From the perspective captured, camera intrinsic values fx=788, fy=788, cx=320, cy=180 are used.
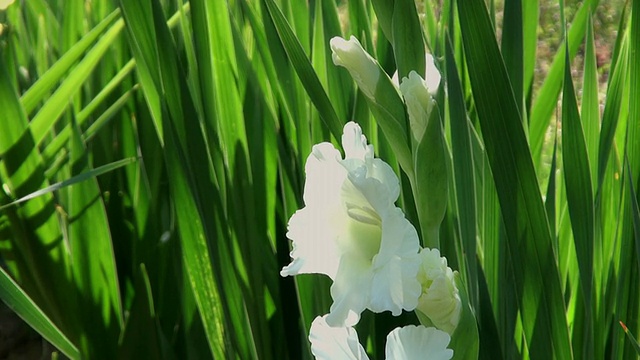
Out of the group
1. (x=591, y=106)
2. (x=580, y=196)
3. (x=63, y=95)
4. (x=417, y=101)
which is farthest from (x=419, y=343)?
(x=63, y=95)

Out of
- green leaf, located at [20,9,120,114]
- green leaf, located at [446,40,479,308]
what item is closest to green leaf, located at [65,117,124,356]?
green leaf, located at [20,9,120,114]

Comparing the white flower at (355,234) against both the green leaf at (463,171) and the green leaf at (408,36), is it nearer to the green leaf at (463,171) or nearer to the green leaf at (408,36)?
the green leaf at (408,36)

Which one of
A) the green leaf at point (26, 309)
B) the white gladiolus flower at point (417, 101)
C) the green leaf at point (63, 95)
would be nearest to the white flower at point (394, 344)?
the white gladiolus flower at point (417, 101)

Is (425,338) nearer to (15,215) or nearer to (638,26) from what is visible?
(638,26)

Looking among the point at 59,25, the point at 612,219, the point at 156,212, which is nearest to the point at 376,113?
the point at 612,219

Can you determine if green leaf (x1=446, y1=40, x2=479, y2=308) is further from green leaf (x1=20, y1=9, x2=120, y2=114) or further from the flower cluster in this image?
green leaf (x1=20, y1=9, x2=120, y2=114)

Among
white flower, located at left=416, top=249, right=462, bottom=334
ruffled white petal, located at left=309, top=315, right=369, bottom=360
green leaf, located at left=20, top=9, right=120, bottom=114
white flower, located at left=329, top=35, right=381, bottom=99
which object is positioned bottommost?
ruffled white petal, located at left=309, top=315, right=369, bottom=360
